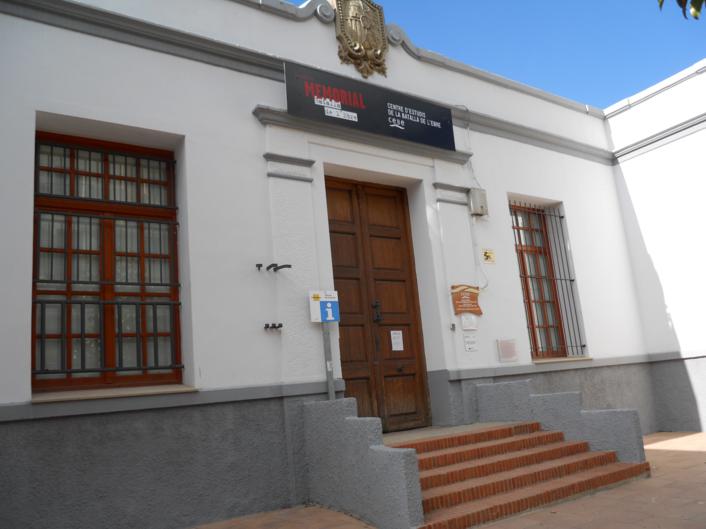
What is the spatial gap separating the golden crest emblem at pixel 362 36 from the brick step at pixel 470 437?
179 inches

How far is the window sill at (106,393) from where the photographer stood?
5.32 metres

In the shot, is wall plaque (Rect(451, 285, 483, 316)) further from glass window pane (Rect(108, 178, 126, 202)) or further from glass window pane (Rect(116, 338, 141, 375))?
glass window pane (Rect(108, 178, 126, 202))

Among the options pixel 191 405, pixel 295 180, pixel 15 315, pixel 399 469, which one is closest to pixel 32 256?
pixel 15 315

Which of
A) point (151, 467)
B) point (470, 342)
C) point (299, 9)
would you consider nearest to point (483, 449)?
point (470, 342)

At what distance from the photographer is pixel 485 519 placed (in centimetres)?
538

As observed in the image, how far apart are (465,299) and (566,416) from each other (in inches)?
72.9

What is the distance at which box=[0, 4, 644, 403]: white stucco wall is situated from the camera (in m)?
5.72

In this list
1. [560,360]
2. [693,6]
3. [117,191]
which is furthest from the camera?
[560,360]

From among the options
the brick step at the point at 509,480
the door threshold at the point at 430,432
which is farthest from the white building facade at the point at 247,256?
the brick step at the point at 509,480

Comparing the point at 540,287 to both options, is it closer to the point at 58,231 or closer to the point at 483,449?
the point at 483,449

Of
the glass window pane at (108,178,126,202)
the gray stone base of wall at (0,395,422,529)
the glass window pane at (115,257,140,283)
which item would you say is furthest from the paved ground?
the glass window pane at (108,178,126,202)

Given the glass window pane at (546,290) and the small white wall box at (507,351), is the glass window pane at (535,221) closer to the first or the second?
the glass window pane at (546,290)

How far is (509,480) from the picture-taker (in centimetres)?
596

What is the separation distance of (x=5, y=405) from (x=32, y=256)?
1.29m
